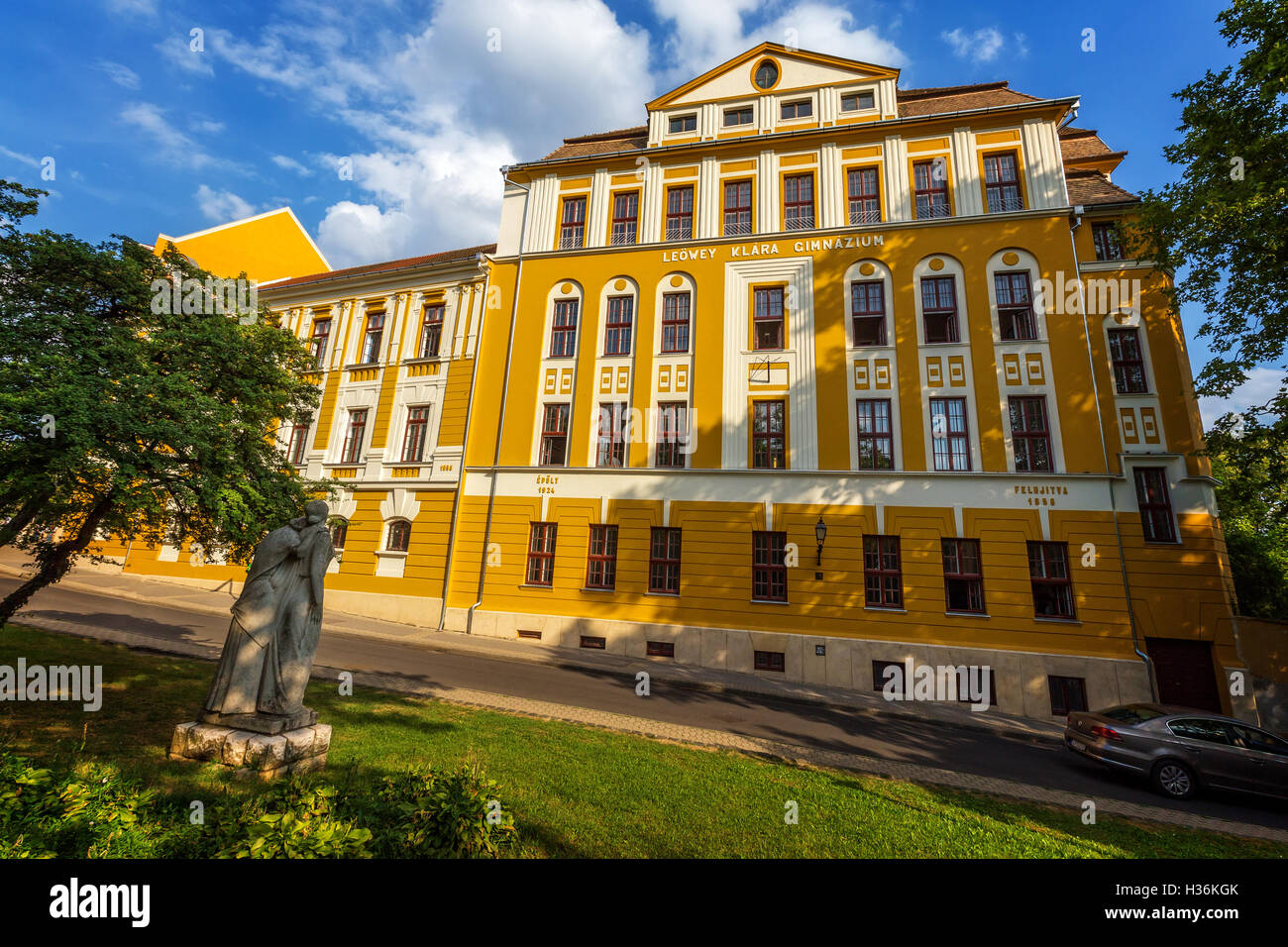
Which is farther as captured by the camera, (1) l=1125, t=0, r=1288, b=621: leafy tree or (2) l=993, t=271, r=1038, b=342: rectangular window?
(2) l=993, t=271, r=1038, b=342: rectangular window

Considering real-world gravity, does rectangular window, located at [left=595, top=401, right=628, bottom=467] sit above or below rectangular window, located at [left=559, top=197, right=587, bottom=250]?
below

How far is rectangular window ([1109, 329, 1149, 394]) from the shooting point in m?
18.3

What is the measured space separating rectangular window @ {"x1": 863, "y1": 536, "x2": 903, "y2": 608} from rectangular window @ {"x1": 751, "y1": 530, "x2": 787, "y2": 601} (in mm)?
2682

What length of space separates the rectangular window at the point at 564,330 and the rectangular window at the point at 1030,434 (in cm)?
1651

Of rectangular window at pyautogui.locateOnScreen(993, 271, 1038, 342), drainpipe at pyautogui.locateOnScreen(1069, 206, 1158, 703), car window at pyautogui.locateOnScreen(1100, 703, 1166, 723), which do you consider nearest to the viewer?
car window at pyautogui.locateOnScreen(1100, 703, 1166, 723)

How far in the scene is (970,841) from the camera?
6094 mm

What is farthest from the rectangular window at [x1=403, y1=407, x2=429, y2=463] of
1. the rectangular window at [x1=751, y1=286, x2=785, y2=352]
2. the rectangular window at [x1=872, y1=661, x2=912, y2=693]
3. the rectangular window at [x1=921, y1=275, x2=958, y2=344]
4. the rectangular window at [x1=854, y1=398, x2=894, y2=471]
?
the rectangular window at [x1=921, y1=275, x2=958, y2=344]

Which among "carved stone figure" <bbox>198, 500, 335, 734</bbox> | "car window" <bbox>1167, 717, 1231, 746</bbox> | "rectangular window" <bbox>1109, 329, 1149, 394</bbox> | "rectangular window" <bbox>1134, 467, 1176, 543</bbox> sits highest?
"rectangular window" <bbox>1109, 329, 1149, 394</bbox>

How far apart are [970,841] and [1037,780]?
17.3 feet

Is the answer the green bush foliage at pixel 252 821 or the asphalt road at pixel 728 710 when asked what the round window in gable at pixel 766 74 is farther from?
the green bush foliage at pixel 252 821

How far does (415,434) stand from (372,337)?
602 centimetres

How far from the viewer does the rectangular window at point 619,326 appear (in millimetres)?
21734

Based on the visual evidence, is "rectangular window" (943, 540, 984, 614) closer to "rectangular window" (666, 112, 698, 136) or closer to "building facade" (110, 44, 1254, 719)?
"building facade" (110, 44, 1254, 719)

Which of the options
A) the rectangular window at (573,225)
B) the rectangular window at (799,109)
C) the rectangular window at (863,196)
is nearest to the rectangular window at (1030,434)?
the rectangular window at (863,196)
